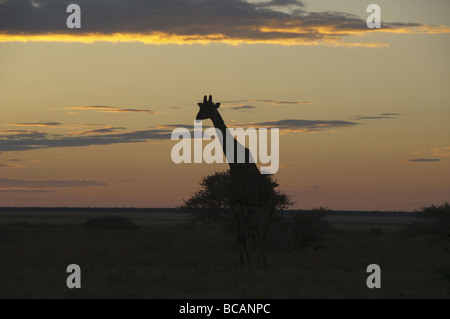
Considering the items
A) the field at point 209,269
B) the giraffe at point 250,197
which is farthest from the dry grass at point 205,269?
the giraffe at point 250,197

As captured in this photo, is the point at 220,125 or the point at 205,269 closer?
the point at 220,125

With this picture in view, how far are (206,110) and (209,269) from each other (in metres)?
5.97

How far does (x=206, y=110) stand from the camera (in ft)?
78.3

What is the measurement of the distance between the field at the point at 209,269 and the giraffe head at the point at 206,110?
17.5 feet

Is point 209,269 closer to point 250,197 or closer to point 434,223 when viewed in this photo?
point 250,197

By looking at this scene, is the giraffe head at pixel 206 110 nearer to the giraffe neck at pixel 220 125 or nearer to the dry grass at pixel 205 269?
the giraffe neck at pixel 220 125

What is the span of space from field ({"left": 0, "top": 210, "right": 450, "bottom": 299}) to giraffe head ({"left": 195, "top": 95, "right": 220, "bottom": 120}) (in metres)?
5.34

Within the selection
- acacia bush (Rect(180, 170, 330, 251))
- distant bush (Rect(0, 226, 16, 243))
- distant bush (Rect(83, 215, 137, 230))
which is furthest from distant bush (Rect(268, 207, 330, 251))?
distant bush (Rect(83, 215, 137, 230))

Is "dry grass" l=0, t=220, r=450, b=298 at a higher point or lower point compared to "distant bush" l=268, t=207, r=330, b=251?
lower

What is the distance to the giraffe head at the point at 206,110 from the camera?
23.8 m

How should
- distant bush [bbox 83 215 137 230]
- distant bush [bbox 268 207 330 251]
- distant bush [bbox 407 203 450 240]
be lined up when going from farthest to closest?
distant bush [bbox 83 215 137 230], distant bush [bbox 268 207 330 251], distant bush [bbox 407 203 450 240]

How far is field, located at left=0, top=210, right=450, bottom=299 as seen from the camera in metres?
19.1

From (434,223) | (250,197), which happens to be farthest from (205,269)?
(434,223)

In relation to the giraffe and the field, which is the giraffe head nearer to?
the giraffe
